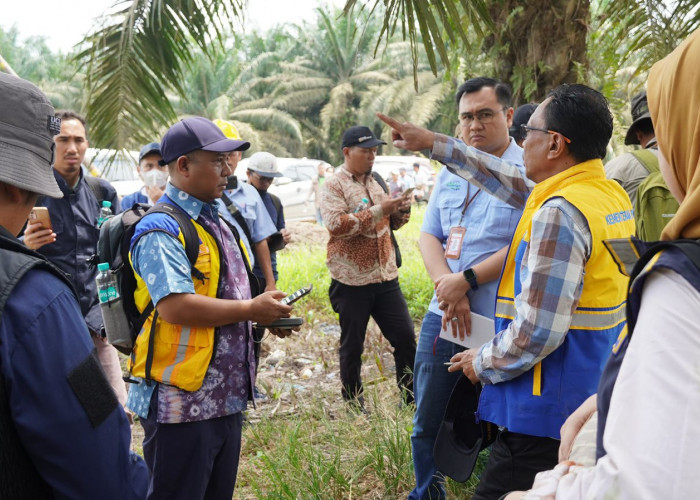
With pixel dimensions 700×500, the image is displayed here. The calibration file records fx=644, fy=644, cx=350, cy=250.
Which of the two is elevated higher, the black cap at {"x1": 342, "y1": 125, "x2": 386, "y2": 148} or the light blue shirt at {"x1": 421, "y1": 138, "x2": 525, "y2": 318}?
the black cap at {"x1": 342, "y1": 125, "x2": 386, "y2": 148}

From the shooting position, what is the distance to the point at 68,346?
4.33 ft

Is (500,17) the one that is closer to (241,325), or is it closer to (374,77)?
(241,325)

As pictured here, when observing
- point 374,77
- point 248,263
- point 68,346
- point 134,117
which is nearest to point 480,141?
point 248,263

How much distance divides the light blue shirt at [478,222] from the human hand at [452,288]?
0.12 m

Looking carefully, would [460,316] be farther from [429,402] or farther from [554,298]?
[554,298]

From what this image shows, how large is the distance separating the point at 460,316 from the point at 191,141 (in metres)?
1.41

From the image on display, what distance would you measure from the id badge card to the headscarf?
6.27ft

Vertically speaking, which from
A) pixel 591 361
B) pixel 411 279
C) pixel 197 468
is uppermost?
pixel 591 361

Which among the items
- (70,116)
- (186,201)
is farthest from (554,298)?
(70,116)

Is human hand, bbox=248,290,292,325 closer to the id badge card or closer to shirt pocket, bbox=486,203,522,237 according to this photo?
the id badge card

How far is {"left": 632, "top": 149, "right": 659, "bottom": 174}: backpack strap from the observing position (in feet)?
11.0

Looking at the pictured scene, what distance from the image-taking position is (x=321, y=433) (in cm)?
395

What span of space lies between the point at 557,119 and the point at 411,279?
20.9 ft

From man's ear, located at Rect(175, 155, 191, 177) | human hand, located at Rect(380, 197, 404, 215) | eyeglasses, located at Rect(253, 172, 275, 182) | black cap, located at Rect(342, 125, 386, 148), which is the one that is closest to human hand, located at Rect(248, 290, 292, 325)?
man's ear, located at Rect(175, 155, 191, 177)
